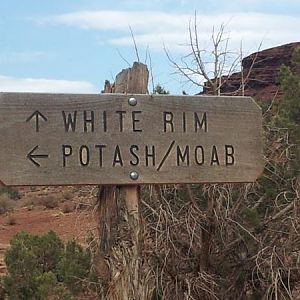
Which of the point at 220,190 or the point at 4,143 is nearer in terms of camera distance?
the point at 4,143

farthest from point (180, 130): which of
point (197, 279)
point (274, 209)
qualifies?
point (274, 209)

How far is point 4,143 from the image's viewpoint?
112 inches

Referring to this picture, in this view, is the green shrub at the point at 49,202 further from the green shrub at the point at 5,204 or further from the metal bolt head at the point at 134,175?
the metal bolt head at the point at 134,175

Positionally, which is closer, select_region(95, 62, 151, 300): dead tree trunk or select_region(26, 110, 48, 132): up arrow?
select_region(26, 110, 48, 132): up arrow

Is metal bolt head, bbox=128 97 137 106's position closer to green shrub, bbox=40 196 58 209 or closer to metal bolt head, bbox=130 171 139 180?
metal bolt head, bbox=130 171 139 180

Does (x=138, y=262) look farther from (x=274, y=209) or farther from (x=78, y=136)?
(x=274, y=209)

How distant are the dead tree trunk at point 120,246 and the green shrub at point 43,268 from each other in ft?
11.0

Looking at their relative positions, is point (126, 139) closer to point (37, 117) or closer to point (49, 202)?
point (37, 117)

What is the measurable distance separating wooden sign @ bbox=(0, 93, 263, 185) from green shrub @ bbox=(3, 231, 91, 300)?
3.58 meters

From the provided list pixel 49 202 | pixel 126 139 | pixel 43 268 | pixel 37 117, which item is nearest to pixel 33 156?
pixel 37 117

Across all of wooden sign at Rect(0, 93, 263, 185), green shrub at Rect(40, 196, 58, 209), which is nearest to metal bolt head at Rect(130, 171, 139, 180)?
wooden sign at Rect(0, 93, 263, 185)

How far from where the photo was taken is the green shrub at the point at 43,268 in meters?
6.71

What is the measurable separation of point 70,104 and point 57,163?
243 mm

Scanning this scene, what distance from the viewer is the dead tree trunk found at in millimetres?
3062
